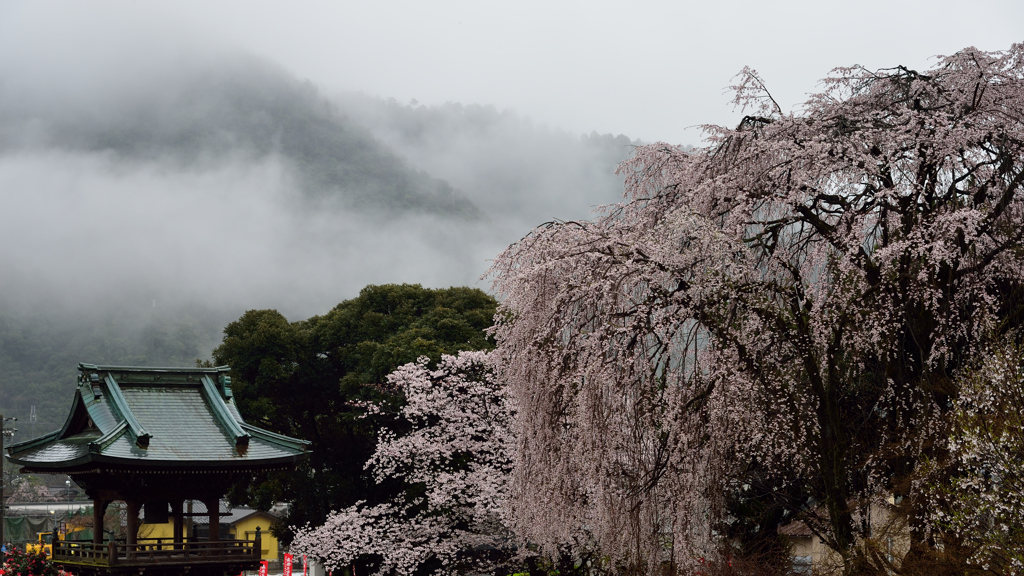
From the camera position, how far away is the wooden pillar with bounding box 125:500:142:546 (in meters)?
16.8

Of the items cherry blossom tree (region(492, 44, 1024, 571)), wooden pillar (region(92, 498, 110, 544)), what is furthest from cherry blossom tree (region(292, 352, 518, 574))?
cherry blossom tree (region(492, 44, 1024, 571))

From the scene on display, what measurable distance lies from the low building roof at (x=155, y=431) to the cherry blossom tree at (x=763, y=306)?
10856mm

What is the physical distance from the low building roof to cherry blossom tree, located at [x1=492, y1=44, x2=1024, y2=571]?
10856 mm

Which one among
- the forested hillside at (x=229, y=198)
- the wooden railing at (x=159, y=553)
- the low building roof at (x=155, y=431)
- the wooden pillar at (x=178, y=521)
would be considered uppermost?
the forested hillside at (x=229, y=198)

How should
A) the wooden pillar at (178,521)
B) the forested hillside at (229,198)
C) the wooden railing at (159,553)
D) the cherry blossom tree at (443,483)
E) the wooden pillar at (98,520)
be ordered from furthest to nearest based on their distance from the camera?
the forested hillside at (229,198) < the cherry blossom tree at (443,483) < the wooden pillar at (178,521) < the wooden pillar at (98,520) < the wooden railing at (159,553)

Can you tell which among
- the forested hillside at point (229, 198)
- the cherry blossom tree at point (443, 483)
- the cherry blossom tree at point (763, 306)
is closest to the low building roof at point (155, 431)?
the cherry blossom tree at point (443, 483)

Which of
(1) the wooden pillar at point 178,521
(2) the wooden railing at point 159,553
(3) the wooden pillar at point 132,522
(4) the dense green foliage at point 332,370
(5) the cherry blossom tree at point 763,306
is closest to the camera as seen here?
(5) the cherry blossom tree at point 763,306

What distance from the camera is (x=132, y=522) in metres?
17.0

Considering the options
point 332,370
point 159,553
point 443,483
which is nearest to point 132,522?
point 159,553

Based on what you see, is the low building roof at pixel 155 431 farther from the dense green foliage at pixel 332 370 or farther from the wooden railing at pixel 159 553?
the dense green foliage at pixel 332 370

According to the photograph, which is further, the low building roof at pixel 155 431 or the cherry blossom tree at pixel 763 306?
the low building roof at pixel 155 431

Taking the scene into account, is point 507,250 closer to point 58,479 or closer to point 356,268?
point 58,479

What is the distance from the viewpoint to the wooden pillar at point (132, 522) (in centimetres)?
1675

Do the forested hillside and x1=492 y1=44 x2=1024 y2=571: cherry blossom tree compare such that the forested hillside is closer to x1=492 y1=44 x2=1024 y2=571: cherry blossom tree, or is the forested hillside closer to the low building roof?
the low building roof
